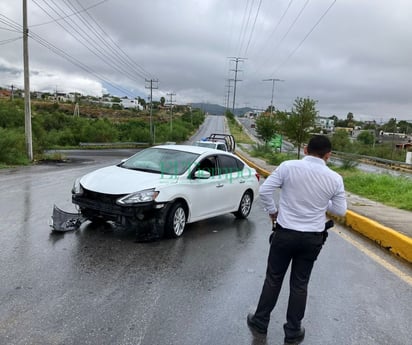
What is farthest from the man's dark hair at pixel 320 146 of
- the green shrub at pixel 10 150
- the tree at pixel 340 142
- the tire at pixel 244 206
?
the tree at pixel 340 142

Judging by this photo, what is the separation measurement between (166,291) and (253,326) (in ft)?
3.76

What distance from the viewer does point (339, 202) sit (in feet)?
11.5

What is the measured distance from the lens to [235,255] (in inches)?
238

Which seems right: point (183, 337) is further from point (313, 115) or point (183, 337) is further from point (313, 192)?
point (313, 115)

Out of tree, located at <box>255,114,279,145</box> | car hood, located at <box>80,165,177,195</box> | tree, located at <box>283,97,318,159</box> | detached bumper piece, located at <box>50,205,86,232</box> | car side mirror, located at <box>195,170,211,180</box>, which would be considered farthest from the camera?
tree, located at <box>255,114,279,145</box>

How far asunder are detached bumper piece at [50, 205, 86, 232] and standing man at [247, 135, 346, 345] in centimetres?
419

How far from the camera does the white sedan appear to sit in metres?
6.15

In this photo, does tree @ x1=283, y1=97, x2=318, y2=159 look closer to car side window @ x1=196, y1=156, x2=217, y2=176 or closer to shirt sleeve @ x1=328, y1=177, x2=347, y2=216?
car side window @ x1=196, y1=156, x2=217, y2=176

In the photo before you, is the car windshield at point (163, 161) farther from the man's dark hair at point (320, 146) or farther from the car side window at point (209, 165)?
the man's dark hair at point (320, 146)

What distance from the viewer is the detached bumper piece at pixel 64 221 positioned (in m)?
6.60

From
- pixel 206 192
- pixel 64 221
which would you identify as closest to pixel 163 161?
pixel 206 192

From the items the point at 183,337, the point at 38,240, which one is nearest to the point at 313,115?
the point at 38,240

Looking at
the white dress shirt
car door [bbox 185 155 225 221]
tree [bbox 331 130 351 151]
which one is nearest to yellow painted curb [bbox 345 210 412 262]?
car door [bbox 185 155 225 221]

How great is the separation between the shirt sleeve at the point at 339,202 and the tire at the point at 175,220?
11.0 feet
